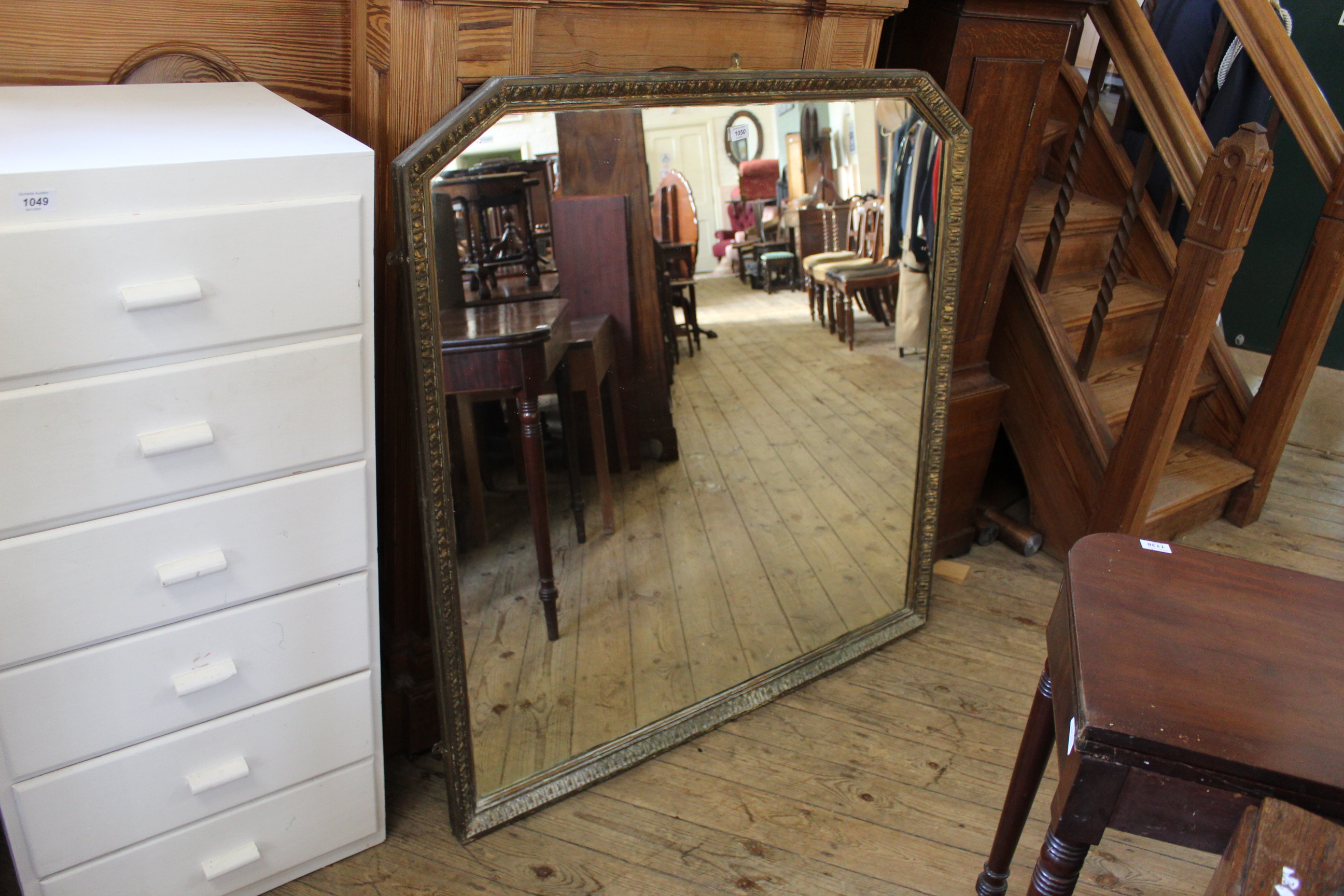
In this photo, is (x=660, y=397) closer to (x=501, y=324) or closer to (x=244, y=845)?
(x=501, y=324)

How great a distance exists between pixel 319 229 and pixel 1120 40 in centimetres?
197

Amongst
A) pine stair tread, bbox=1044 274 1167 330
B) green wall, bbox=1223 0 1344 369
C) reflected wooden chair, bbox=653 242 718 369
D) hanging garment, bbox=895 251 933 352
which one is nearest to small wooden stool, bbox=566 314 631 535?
reflected wooden chair, bbox=653 242 718 369

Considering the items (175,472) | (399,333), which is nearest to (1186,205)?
(399,333)

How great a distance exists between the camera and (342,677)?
131 cm

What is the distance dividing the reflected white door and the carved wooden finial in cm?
101

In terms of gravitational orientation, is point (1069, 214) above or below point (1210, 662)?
above

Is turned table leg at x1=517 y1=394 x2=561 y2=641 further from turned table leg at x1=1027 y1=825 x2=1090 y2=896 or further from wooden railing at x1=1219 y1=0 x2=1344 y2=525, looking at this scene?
wooden railing at x1=1219 y1=0 x2=1344 y2=525

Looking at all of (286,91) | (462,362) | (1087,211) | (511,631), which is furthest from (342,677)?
(1087,211)

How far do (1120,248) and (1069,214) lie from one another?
0.66 m

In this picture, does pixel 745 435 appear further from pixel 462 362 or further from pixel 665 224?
pixel 462 362

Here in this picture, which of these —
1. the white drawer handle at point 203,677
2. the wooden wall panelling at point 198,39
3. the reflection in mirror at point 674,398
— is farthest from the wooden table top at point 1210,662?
the wooden wall panelling at point 198,39

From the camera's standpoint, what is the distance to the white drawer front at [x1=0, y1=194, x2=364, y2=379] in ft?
2.96

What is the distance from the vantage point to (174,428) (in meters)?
1.03

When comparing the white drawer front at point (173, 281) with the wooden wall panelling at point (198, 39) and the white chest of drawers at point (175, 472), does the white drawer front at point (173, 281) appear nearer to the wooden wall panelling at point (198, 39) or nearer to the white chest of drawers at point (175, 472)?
the white chest of drawers at point (175, 472)
